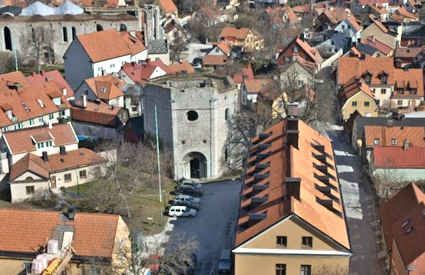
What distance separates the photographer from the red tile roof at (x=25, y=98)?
→ 60438 millimetres

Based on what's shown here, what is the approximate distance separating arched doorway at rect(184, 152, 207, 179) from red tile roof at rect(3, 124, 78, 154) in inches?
389

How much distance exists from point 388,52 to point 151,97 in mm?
48827

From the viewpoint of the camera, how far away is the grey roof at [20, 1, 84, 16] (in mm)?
97000

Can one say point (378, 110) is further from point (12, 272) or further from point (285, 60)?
point (12, 272)

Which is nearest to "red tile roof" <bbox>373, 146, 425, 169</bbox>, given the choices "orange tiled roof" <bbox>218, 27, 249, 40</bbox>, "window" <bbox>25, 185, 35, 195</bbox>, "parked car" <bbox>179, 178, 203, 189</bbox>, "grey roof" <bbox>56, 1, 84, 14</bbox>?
"parked car" <bbox>179, 178, 203, 189</bbox>

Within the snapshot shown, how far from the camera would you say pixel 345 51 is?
91.9 m

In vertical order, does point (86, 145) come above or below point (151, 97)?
below

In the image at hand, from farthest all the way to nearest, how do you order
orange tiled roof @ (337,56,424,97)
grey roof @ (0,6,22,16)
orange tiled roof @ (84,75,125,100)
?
grey roof @ (0,6,22,16) < orange tiled roof @ (337,56,424,97) < orange tiled roof @ (84,75,125,100)

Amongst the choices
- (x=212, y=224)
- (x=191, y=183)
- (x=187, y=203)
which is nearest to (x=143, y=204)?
(x=187, y=203)

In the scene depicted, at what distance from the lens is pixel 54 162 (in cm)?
4950

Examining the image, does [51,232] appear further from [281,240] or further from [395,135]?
[395,135]

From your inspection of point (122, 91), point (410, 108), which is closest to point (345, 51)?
point (410, 108)

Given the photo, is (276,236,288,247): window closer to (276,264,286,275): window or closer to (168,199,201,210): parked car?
(276,264,286,275): window

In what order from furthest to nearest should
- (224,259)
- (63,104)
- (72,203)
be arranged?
(63,104)
(72,203)
(224,259)
